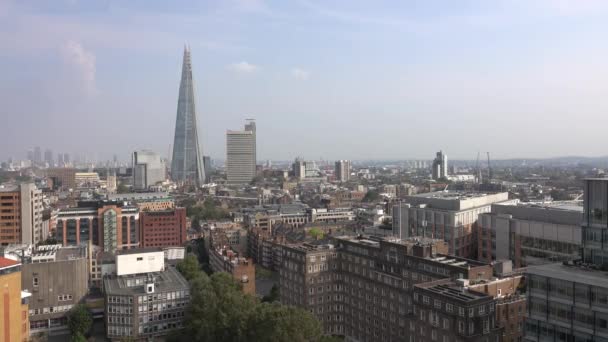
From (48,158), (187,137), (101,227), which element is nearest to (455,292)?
(101,227)

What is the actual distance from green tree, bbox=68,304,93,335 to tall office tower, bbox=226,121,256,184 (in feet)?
278

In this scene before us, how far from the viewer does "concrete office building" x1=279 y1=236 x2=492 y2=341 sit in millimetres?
18047

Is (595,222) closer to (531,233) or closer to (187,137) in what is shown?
(531,233)

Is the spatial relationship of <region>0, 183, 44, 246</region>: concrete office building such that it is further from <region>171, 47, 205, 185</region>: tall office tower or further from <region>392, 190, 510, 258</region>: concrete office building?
<region>171, 47, 205, 185</region>: tall office tower

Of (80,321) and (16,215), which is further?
(16,215)

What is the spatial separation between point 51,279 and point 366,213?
28496 mm

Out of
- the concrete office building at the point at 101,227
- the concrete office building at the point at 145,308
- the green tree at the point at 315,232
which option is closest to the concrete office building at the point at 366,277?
the concrete office building at the point at 145,308

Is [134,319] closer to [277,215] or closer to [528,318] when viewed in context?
[528,318]

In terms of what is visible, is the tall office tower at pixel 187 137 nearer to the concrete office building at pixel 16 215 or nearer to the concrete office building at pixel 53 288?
the concrete office building at pixel 16 215

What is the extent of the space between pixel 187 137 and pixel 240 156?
11.2 meters

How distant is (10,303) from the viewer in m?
18.2

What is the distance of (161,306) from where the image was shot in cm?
2172

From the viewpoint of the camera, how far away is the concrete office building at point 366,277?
1805 centimetres

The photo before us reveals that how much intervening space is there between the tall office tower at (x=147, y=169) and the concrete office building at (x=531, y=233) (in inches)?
3097
